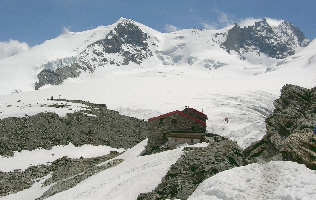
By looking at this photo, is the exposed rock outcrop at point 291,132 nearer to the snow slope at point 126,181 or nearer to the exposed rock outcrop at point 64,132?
the snow slope at point 126,181

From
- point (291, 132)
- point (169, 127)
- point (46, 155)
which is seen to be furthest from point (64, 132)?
point (291, 132)

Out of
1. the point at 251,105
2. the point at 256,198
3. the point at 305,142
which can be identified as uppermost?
the point at 305,142

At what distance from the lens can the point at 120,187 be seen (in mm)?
30750

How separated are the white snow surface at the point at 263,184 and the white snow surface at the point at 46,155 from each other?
4408cm

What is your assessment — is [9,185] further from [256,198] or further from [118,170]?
[256,198]

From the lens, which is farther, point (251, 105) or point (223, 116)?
point (251, 105)

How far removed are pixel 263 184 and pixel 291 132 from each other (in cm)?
1236

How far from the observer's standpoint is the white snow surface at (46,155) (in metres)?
62.7

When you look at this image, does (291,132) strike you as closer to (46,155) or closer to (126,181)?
(126,181)

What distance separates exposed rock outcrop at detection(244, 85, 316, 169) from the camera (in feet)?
78.8

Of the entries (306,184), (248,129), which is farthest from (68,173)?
(248,129)

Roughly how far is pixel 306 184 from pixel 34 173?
45496 millimetres

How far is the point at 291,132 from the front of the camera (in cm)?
3316

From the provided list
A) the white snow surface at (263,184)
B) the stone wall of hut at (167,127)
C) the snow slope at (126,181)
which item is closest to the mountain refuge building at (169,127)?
the stone wall of hut at (167,127)
